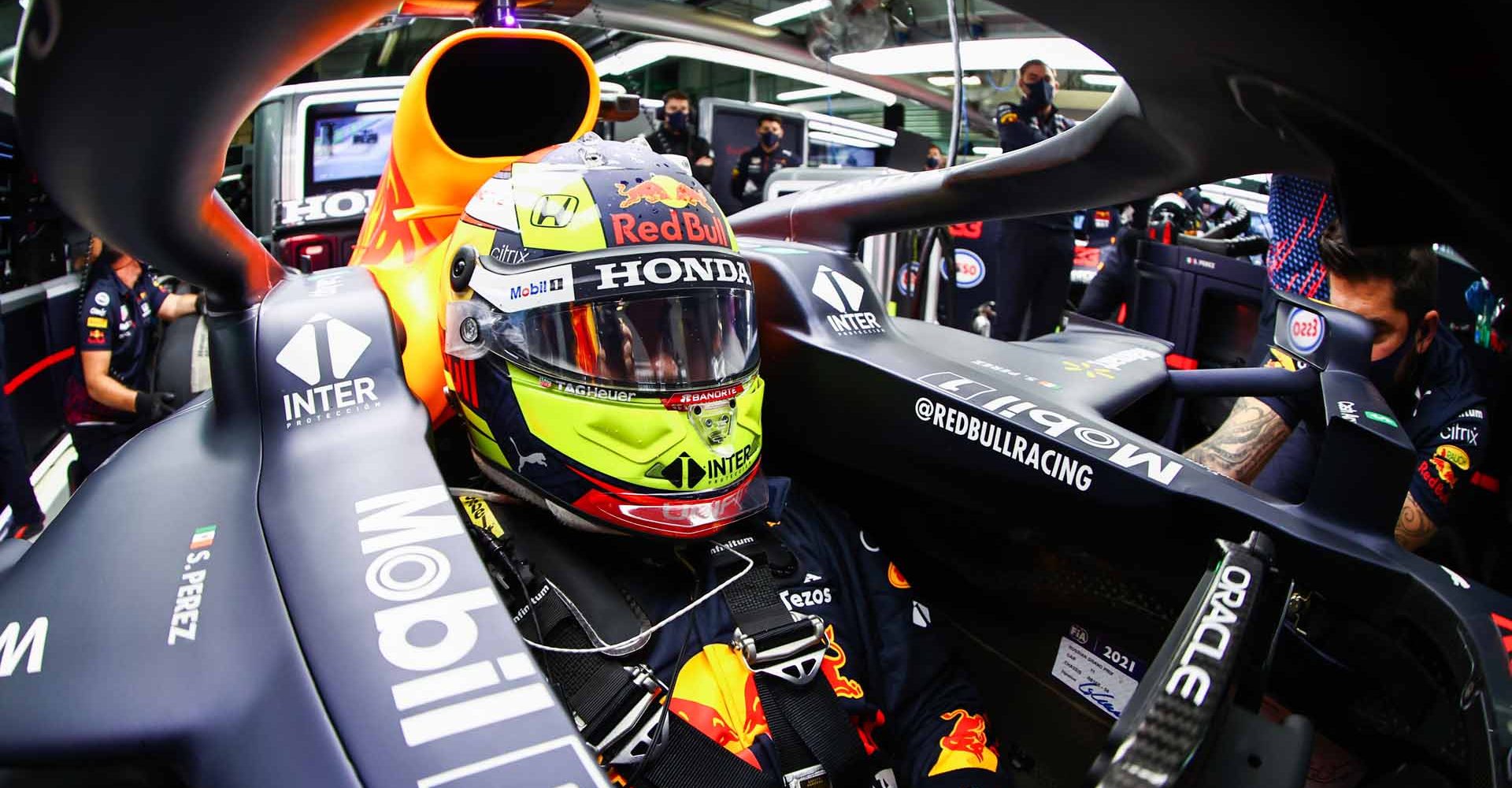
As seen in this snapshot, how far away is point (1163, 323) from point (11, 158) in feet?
13.8

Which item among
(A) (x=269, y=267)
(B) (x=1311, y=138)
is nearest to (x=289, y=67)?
(B) (x=1311, y=138)

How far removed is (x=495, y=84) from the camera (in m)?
1.74

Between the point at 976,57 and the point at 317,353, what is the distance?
5.72m

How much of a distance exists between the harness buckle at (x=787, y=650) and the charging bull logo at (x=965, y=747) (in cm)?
20

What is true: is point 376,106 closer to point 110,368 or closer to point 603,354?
point 110,368

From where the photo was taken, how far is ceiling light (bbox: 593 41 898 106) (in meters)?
7.98

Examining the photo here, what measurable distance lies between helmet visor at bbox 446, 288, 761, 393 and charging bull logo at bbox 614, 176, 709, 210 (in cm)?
14

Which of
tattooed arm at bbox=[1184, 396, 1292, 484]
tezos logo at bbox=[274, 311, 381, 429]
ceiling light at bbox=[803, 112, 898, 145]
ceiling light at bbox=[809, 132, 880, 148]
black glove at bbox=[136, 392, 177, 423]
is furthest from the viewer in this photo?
ceiling light at bbox=[809, 132, 880, 148]

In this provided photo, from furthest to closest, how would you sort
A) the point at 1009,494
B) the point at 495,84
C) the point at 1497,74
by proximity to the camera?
the point at 495,84 < the point at 1009,494 < the point at 1497,74

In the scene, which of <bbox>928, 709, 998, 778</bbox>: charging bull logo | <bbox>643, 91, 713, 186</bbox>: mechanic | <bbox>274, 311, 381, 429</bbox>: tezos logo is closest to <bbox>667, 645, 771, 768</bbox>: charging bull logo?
<bbox>928, 709, 998, 778</bbox>: charging bull logo

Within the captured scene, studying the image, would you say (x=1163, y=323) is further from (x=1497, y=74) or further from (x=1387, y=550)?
(x=1497, y=74)

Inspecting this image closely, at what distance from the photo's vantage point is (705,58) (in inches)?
336

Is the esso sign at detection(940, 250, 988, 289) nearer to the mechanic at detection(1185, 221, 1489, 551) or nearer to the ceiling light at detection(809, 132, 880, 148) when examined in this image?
the mechanic at detection(1185, 221, 1489, 551)

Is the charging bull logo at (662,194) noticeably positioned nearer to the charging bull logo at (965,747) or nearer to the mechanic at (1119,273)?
the charging bull logo at (965,747)
